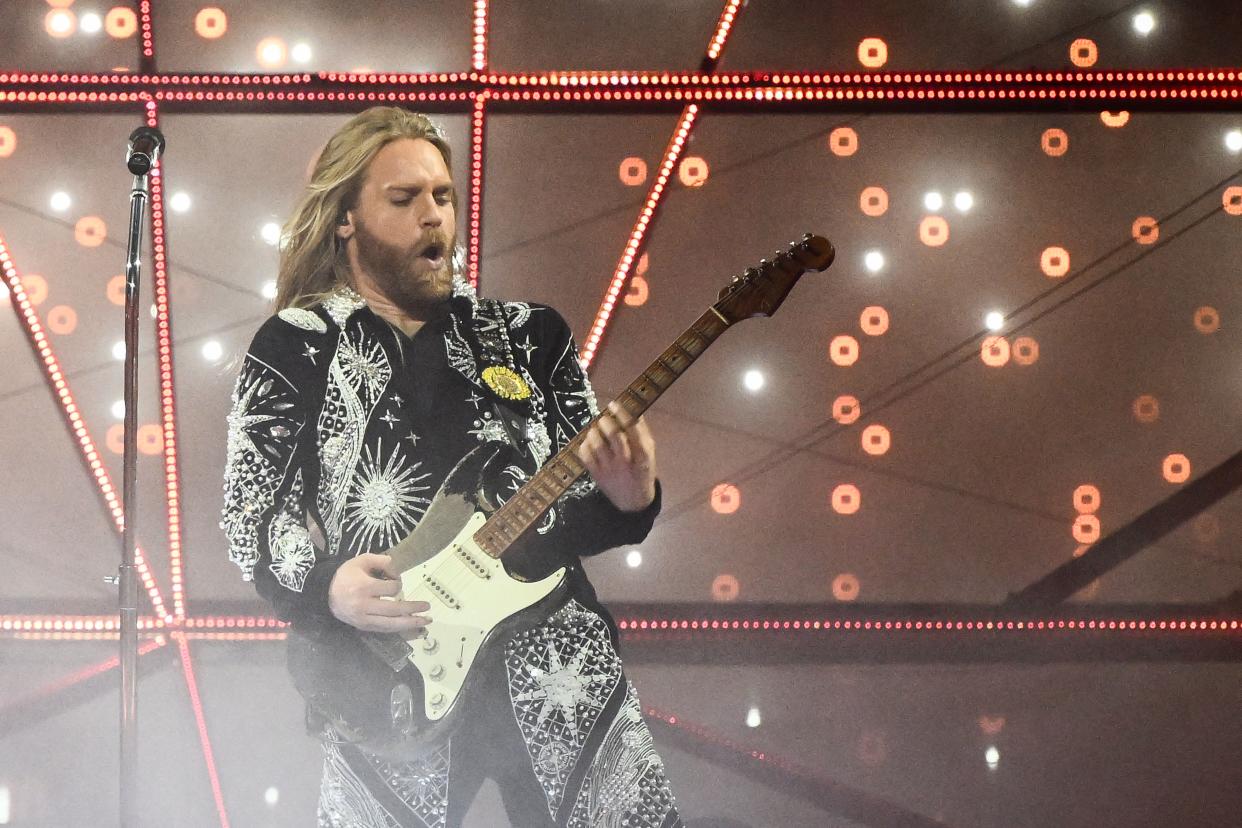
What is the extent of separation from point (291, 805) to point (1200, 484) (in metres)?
2.50

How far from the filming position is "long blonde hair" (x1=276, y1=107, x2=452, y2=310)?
3.03 metres

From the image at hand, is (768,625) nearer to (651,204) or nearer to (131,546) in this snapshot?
(651,204)

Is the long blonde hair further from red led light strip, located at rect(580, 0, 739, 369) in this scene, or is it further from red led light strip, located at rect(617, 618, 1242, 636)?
red led light strip, located at rect(617, 618, 1242, 636)

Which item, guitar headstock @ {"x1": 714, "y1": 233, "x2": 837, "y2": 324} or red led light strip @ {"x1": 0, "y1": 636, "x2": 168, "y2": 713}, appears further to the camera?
red led light strip @ {"x1": 0, "y1": 636, "x2": 168, "y2": 713}

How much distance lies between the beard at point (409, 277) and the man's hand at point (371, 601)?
0.59 m

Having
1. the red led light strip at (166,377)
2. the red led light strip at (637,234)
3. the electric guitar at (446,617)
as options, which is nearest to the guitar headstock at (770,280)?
the electric guitar at (446,617)

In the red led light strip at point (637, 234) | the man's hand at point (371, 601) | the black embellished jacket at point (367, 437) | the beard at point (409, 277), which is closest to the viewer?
the man's hand at point (371, 601)

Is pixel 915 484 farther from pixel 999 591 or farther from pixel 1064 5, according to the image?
pixel 1064 5

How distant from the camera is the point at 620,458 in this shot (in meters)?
2.68

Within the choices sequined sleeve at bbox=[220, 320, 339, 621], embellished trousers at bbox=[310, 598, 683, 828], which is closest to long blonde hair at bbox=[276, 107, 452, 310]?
sequined sleeve at bbox=[220, 320, 339, 621]

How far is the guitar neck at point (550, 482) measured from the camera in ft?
8.82

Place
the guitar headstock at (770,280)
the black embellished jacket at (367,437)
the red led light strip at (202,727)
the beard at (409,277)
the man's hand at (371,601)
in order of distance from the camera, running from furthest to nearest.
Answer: the red led light strip at (202,727)
the beard at (409,277)
the guitar headstock at (770,280)
the black embellished jacket at (367,437)
the man's hand at (371,601)

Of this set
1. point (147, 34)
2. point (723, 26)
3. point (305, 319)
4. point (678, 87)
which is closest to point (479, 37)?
point (678, 87)

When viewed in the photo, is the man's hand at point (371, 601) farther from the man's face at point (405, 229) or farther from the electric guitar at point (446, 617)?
the man's face at point (405, 229)
